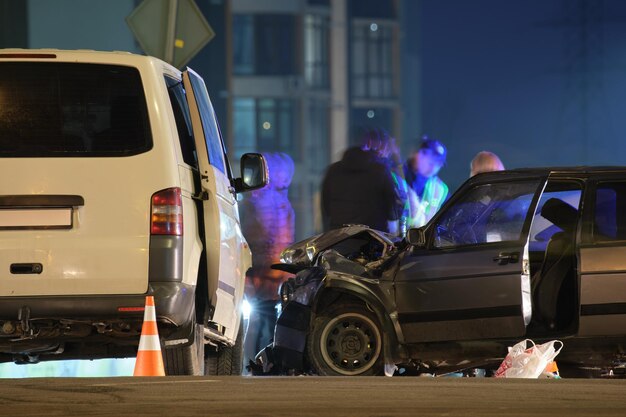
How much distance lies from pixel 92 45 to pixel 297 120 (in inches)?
406

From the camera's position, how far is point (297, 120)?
28328mm

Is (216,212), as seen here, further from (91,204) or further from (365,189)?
(365,189)

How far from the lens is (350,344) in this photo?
10.2m

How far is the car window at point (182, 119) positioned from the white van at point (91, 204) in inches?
7.9

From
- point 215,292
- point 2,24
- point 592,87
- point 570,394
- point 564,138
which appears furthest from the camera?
point 592,87

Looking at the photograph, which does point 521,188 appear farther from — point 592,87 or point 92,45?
point 592,87

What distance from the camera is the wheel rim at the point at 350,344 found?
398 inches

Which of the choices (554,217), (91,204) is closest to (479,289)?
(554,217)

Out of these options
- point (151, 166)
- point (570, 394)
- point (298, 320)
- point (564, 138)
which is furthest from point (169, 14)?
point (564, 138)

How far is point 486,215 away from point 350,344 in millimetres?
1296

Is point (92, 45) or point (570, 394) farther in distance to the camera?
point (92, 45)

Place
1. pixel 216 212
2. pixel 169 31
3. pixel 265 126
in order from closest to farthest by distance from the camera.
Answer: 1. pixel 216 212
2. pixel 169 31
3. pixel 265 126

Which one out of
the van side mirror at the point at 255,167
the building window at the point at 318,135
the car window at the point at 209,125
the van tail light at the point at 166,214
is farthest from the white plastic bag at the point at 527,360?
the building window at the point at 318,135

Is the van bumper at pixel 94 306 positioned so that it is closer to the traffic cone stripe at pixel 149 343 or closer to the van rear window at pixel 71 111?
the traffic cone stripe at pixel 149 343
